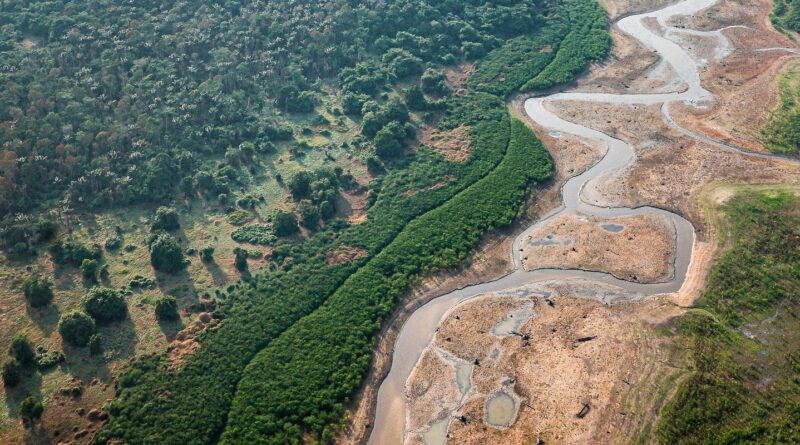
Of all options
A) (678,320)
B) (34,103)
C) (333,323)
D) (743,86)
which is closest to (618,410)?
(678,320)

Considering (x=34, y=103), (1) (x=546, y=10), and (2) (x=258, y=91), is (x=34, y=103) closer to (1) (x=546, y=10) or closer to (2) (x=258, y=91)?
(2) (x=258, y=91)

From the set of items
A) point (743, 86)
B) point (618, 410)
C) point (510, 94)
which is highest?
point (510, 94)

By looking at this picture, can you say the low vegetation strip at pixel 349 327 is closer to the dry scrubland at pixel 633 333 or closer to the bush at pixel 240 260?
the dry scrubland at pixel 633 333

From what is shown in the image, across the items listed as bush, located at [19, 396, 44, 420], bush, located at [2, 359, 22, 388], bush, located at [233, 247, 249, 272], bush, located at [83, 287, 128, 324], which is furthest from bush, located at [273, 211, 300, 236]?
bush, located at [19, 396, 44, 420]

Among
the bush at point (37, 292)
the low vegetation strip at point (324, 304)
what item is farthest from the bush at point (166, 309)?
the bush at point (37, 292)

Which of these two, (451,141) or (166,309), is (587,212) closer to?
(451,141)

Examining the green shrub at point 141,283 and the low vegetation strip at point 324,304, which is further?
the green shrub at point 141,283
